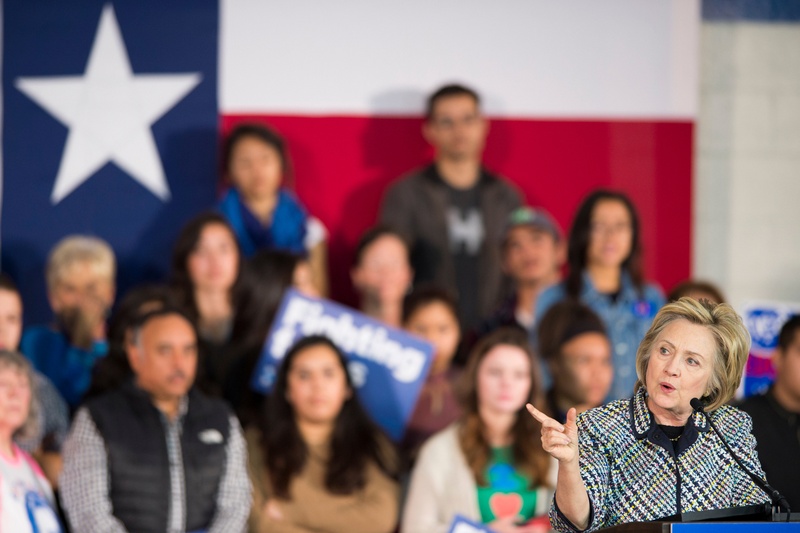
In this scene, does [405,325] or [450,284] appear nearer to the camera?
[405,325]

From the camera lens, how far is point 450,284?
592 cm

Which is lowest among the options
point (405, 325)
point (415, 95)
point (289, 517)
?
point (289, 517)

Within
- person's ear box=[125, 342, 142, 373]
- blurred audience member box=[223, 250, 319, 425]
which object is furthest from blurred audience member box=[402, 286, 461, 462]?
person's ear box=[125, 342, 142, 373]

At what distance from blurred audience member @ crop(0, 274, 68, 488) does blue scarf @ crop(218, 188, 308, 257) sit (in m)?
1.20

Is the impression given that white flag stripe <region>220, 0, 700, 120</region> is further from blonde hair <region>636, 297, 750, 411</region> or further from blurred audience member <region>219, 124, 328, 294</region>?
blonde hair <region>636, 297, 750, 411</region>

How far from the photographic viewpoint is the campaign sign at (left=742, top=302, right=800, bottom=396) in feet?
17.9

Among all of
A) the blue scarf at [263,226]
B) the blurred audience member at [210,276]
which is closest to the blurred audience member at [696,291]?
the blue scarf at [263,226]

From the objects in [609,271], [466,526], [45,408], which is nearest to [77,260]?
[45,408]

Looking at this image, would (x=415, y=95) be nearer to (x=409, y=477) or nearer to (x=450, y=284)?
(x=450, y=284)

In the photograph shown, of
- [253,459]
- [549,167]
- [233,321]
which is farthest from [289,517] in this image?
[549,167]

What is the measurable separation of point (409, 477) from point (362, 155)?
84.1 inches

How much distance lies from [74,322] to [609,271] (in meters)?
2.28

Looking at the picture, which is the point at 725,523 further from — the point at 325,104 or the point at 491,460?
the point at 325,104

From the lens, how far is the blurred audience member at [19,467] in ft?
12.9
